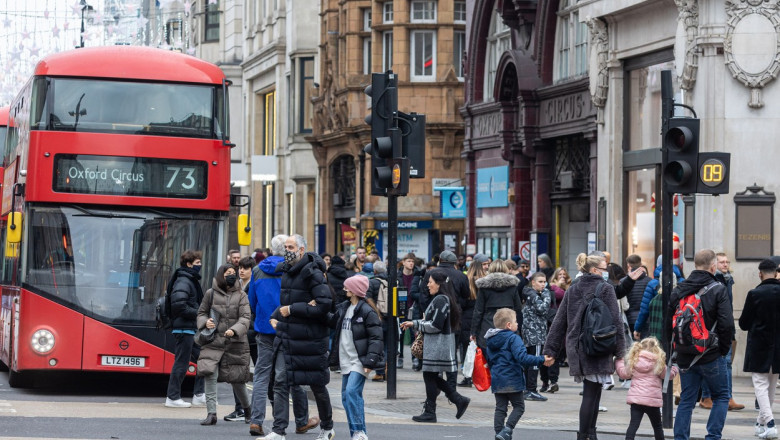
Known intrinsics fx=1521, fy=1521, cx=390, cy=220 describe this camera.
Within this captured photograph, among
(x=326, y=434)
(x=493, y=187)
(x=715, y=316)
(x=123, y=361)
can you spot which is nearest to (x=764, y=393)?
(x=715, y=316)

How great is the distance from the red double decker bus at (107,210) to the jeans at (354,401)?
4.87m

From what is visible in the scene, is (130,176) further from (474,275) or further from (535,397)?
(535,397)

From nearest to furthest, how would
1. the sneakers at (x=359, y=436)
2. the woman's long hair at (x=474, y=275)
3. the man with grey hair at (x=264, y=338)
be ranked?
the sneakers at (x=359, y=436)
the man with grey hair at (x=264, y=338)
the woman's long hair at (x=474, y=275)

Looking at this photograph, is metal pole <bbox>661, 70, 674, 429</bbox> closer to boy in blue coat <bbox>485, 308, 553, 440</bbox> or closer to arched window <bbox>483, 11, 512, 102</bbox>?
boy in blue coat <bbox>485, 308, 553, 440</bbox>

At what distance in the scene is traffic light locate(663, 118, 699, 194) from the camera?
1406 centimetres

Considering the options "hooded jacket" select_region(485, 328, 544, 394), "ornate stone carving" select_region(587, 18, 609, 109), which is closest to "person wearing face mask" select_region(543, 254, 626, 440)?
"hooded jacket" select_region(485, 328, 544, 394)

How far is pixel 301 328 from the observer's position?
1293cm

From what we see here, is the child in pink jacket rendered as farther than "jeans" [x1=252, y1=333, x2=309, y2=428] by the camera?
No

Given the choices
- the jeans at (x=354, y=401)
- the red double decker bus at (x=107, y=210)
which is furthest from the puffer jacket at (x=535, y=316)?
the jeans at (x=354, y=401)

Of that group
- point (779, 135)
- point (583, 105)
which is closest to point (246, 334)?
point (779, 135)

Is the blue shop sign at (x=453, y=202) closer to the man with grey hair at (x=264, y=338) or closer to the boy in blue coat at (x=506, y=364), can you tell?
the man with grey hair at (x=264, y=338)

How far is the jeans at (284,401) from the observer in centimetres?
1312

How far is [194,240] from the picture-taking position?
690 inches

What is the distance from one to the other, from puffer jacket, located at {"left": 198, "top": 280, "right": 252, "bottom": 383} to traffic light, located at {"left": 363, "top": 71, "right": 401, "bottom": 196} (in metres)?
3.25
